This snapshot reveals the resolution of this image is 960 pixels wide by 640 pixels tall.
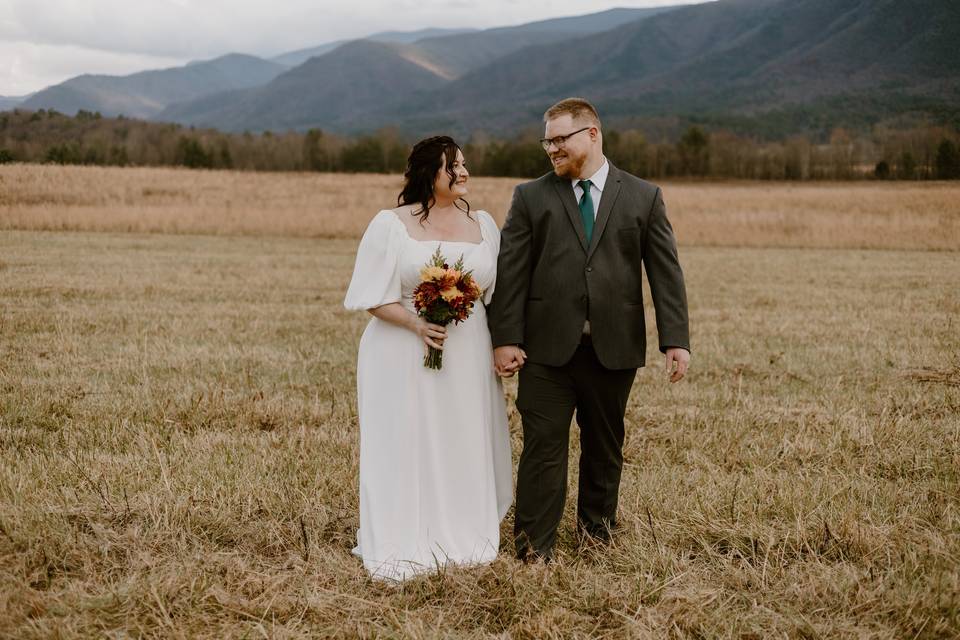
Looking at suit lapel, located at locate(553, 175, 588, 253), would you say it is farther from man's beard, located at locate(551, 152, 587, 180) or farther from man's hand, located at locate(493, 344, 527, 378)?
man's hand, located at locate(493, 344, 527, 378)

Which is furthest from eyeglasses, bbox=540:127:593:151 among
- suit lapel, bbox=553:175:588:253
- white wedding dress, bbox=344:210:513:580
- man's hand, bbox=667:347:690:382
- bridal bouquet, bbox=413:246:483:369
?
man's hand, bbox=667:347:690:382

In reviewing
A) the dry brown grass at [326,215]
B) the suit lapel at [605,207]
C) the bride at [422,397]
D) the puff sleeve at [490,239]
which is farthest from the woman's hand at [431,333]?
the dry brown grass at [326,215]

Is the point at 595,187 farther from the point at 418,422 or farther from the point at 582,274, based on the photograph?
the point at 418,422

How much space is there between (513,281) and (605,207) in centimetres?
64

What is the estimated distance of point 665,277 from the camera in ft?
15.4

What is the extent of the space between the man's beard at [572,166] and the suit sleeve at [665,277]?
0.47 m

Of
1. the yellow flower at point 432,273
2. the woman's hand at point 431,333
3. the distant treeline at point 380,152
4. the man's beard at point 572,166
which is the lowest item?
the woman's hand at point 431,333

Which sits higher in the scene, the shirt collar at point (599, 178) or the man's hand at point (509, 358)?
the shirt collar at point (599, 178)

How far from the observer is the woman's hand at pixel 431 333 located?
14.8 ft

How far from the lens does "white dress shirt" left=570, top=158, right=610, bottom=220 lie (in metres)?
4.62

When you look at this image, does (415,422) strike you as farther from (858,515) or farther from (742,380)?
(742,380)

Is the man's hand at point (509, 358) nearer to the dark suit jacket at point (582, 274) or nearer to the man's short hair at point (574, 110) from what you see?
the dark suit jacket at point (582, 274)

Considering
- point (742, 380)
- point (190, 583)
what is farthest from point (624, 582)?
point (742, 380)

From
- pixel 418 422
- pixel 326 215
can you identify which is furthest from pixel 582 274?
pixel 326 215
